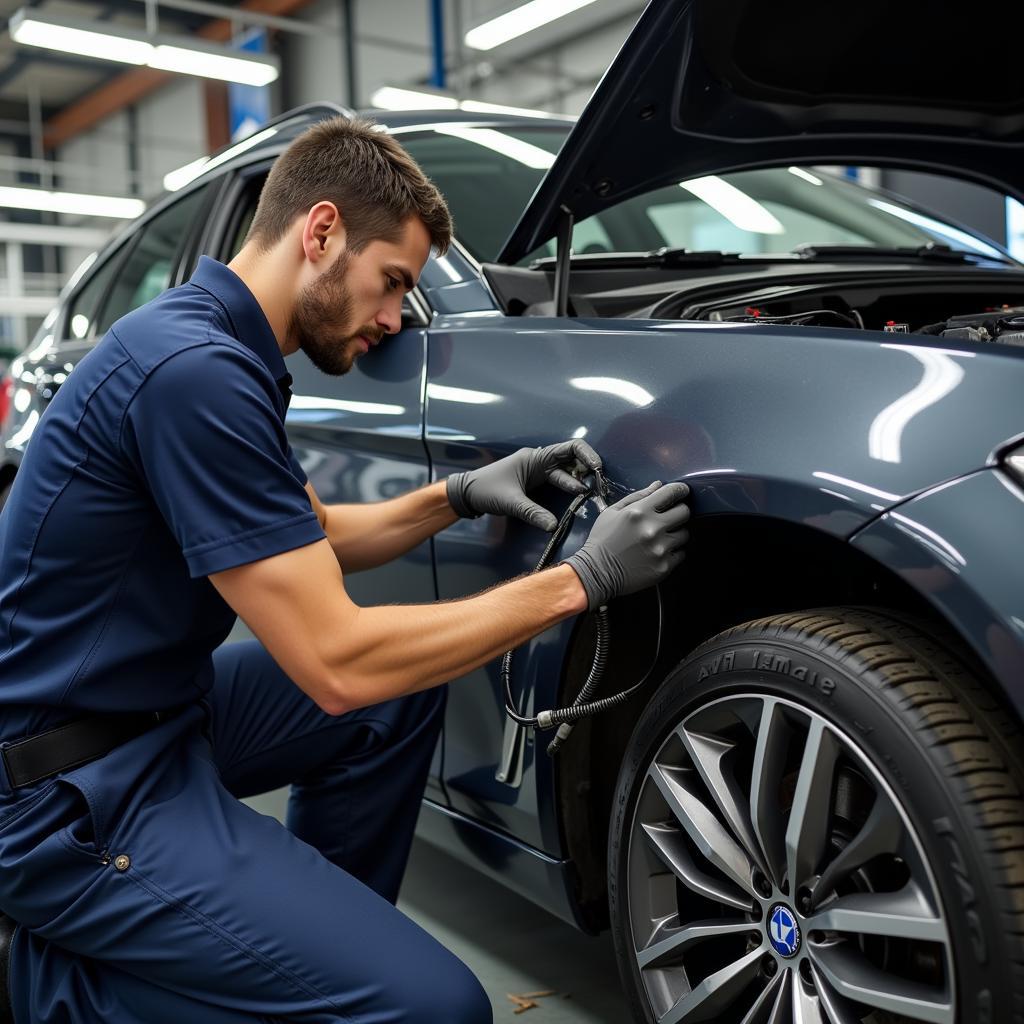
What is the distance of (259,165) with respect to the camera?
238cm

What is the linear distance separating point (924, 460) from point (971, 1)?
0.94m

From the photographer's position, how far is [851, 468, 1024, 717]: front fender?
39.4 inches

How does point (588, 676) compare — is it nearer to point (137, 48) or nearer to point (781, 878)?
point (781, 878)

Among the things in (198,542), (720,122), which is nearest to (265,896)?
(198,542)

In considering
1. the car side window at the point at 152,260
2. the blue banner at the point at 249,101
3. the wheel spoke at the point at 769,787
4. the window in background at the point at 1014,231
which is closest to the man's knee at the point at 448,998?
the wheel spoke at the point at 769,787

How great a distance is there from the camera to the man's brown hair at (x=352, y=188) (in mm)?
1521

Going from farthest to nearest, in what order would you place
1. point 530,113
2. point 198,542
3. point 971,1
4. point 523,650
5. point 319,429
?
point 530,113 → point 319,429 → point 971,1 → point 523,650 → point 198,542

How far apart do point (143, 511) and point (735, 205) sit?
148cm

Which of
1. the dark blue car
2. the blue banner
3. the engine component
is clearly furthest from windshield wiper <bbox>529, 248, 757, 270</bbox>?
the blue banner

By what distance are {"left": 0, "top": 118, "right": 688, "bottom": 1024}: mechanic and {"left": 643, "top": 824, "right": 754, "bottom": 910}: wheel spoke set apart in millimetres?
275

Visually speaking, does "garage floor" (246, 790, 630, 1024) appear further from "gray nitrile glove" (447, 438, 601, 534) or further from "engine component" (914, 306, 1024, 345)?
"engine component" (914, 306, 1024, 345)

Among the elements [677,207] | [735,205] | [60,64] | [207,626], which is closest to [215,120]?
[60,64]

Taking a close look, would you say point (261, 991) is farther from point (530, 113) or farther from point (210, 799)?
point (530, 113)

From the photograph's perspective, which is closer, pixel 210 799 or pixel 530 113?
pixel 210 799
